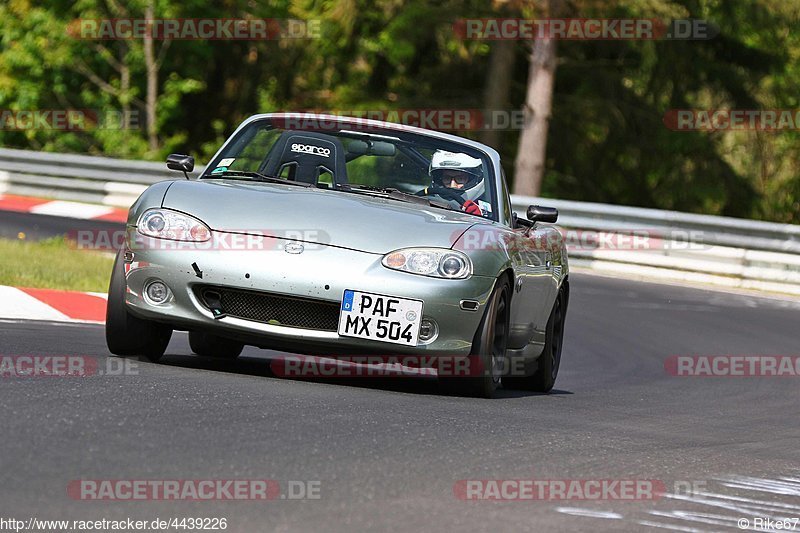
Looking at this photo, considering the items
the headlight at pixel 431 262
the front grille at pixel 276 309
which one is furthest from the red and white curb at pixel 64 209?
the headlight at pixel 431 262

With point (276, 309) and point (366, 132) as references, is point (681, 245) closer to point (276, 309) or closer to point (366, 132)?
point (366, 132)

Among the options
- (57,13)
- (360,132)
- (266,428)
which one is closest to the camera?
(266,428)

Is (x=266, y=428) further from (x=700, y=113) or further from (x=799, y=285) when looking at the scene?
(x=700, y=113)

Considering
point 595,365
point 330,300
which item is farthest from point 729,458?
point 595,365

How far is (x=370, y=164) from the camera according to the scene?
8641 mm

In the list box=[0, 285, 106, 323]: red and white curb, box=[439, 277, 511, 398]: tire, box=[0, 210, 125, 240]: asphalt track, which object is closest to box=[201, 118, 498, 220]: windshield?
box=[439, 277, 511, 398]: tire

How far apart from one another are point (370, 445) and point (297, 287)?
5.53 ft

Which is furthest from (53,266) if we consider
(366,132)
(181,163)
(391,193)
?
(391,193)

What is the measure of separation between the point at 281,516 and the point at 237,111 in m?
32.3

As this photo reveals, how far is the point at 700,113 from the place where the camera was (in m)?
34.4

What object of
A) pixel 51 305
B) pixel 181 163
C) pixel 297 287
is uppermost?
pixel 181 163

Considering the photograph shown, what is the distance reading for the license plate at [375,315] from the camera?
23.8 feet

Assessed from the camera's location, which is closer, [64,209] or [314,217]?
[314,217]

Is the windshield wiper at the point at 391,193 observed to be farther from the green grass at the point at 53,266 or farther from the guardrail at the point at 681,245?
the guardrail at the point at 681,245
